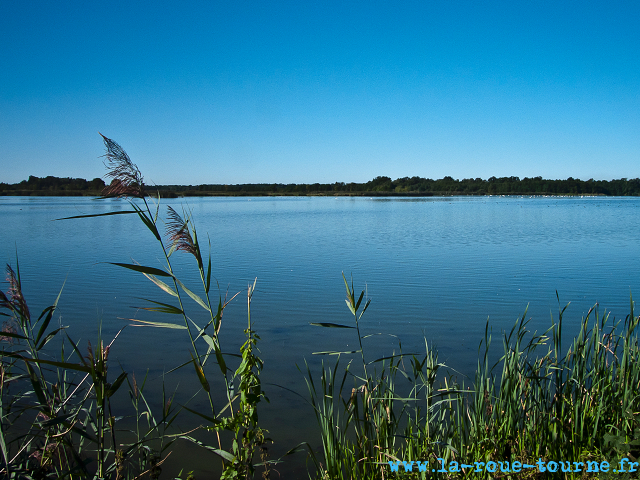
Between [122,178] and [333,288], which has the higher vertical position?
[122,178]

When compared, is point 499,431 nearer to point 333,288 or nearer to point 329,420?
point 329,420

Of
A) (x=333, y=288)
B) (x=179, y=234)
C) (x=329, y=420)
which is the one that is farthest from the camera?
(x=333, y=288)

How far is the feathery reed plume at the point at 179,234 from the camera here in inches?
82.6

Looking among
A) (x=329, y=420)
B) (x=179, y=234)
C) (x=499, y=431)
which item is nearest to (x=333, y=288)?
(x=499, y=431)

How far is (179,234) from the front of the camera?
6.86 feet

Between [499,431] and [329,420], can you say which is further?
[499,431]

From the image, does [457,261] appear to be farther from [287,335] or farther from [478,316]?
[287,335]

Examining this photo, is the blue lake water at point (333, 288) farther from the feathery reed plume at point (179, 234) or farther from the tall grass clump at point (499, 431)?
the tall grass clump at point (499, 431)

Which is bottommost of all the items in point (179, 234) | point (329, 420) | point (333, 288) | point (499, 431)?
point (333, 288)

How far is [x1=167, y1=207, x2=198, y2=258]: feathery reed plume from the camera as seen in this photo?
6.88ft

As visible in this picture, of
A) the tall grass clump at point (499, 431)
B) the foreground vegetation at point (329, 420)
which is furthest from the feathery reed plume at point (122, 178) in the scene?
the tall grass clump at point (499, 431)

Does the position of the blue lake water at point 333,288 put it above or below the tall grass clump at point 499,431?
below

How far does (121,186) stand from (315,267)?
888 cm

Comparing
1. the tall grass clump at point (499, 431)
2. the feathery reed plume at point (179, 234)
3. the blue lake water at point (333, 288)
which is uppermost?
the feathery reed plume at point (179, 234)
